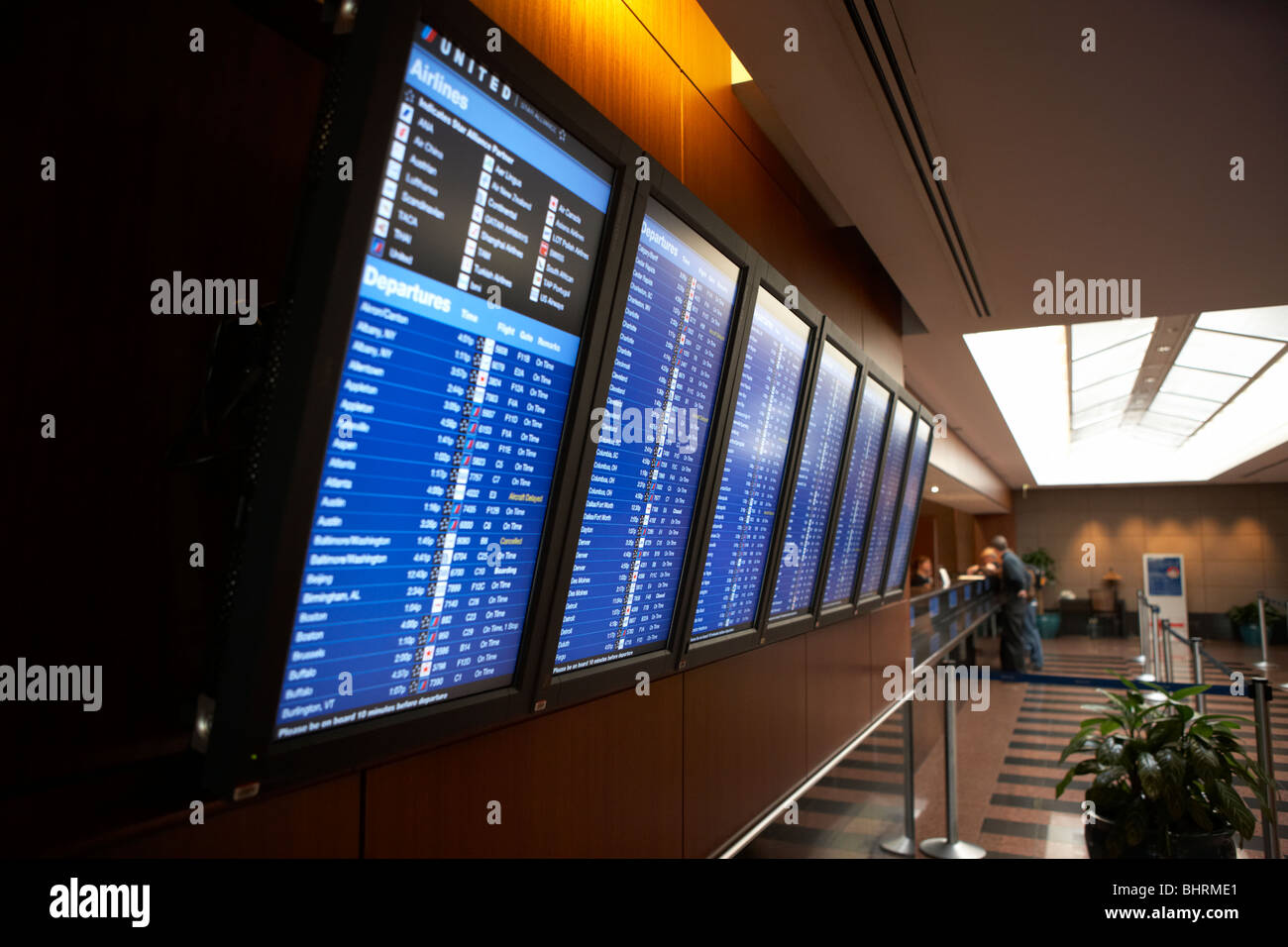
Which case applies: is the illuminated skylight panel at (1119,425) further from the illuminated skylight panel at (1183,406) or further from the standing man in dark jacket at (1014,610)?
the standing man in dark jacket at (1014,610)

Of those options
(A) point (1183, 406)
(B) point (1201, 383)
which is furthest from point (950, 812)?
(A) point (1183, 406)

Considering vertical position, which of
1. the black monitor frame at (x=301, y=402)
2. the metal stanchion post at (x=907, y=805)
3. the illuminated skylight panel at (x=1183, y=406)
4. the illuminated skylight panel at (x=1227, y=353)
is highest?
the illuminated skylight panel at (x=1183, y=406)

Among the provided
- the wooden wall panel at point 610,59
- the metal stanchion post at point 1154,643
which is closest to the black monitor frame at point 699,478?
the wooden wall panel at point 610,59

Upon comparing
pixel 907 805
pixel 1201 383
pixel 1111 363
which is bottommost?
pixel 907 805

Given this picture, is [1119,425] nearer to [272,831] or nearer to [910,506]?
[910,506]

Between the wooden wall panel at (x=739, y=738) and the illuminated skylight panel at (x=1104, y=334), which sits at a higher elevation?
the illuminated skylight panel at (x=1104, y=334)

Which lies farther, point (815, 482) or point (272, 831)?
point (815, 482)

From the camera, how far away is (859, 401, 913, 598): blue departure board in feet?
14.2

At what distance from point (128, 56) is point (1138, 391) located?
13.9 metres

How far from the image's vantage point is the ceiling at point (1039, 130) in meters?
2.21

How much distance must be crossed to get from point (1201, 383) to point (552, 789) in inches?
517

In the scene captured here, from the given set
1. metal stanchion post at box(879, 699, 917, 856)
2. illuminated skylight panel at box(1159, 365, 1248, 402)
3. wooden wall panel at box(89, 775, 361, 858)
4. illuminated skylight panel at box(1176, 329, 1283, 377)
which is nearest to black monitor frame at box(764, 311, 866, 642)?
wooden wall panel at box(89, 775, 361, 858)

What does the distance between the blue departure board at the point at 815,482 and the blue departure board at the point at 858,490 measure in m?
0.14

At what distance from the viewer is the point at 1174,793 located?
3756mm
